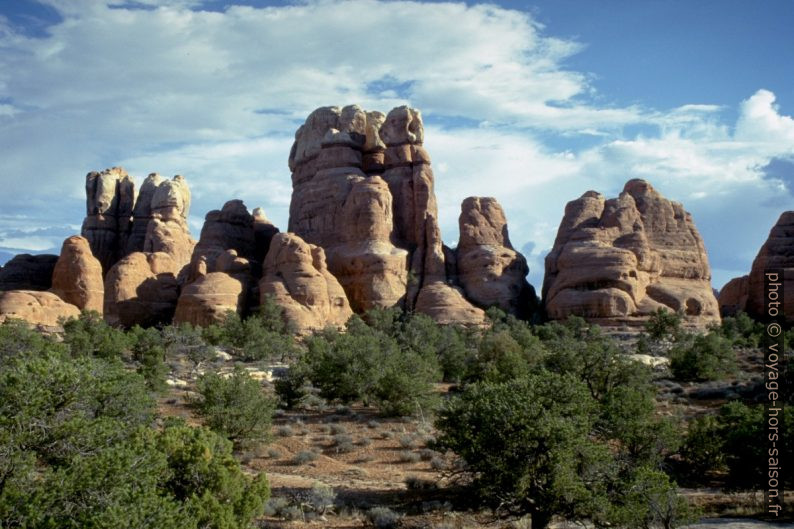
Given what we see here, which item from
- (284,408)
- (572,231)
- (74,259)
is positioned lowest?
(284,408)

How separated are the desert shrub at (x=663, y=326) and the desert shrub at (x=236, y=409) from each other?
39646 mm

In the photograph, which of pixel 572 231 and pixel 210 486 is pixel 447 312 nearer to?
pixel 572 231

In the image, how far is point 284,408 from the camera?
30031 millimetres

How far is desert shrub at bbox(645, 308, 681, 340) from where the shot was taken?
5498 centimetres

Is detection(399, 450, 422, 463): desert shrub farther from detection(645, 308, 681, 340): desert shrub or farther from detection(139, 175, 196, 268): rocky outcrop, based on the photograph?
detection(139, 175, 196, 268): rocky outcrop

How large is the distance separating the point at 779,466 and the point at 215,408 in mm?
15227

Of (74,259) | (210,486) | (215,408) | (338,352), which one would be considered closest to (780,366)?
(338,352)

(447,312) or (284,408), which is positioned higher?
(447,312)

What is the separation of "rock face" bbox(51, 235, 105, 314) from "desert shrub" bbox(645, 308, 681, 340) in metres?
43.0

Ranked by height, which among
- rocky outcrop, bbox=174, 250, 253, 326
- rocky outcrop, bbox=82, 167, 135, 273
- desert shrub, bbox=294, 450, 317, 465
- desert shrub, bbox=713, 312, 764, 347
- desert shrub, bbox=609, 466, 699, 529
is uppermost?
rocky outcrop, bbox=82, 167, 135, 273

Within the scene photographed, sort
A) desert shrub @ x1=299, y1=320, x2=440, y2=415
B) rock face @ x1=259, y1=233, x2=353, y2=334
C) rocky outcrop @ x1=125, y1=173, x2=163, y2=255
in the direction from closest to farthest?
desert shrub @ x1=299, y1=320, x2=440, y2=415 < rock face @ x1=259, y1=233, x2=353, y2=334 < rocky outcrop @ x1=125, y1=173, x2=163, y2=255

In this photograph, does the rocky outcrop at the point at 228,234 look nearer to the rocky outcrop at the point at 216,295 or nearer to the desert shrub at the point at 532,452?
the rocky outcrop at the point at 216,295

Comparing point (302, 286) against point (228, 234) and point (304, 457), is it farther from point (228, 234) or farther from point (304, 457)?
point (304, 457)

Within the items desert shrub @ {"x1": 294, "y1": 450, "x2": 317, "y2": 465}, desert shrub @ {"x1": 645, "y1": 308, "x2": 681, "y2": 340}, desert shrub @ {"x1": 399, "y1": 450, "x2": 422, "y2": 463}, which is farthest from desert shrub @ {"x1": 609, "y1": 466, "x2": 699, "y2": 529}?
desert shrub @ {"x1": 645, "y1": 308, "x2": 681, "y2": 340}
